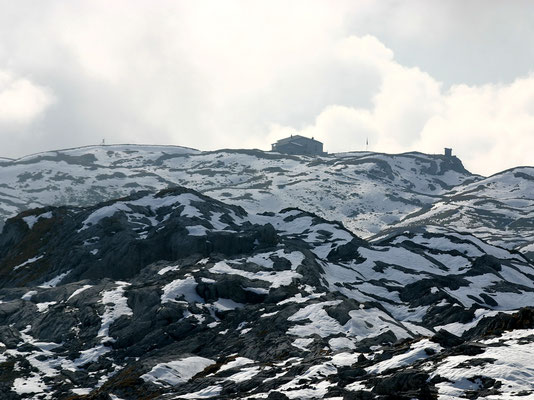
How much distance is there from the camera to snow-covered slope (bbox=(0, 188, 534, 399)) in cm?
5547

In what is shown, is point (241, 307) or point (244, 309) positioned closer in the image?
point (244, 309)

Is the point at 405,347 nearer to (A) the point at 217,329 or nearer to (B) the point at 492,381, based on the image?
(B) the point at 492,381

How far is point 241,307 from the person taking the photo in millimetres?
100375

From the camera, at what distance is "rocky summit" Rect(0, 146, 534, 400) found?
53781 millimetres

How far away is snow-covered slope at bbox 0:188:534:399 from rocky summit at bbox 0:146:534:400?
0.25 metres

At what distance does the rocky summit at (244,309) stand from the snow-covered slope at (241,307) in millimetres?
250

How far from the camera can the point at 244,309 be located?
96.0 meters

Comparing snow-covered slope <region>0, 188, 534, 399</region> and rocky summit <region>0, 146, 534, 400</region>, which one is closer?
rocky summit <region>0, 146, 534, 400</region>

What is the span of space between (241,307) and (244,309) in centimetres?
442

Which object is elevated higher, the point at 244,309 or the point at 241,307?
the point at 241,307

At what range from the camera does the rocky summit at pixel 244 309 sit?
53781mm

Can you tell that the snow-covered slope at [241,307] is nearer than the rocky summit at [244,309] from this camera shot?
No

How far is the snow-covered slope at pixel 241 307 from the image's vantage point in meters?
55.5

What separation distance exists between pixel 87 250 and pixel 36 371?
52.9m
